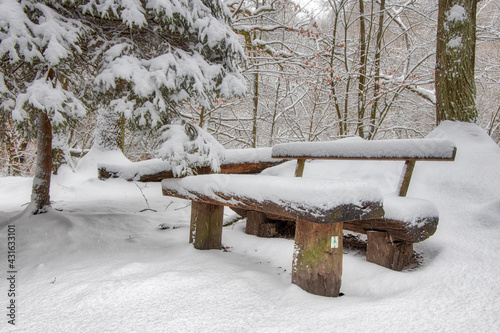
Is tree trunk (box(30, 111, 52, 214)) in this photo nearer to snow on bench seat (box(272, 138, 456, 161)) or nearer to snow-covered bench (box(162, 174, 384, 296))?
snow-covered bench (box(162, 174, 384, 296))

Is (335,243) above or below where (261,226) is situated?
above

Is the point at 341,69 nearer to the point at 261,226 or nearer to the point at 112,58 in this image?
the point at 261,226

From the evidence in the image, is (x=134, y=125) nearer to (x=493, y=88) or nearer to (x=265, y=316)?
(x=265, y=316)

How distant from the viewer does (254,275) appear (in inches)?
90.0

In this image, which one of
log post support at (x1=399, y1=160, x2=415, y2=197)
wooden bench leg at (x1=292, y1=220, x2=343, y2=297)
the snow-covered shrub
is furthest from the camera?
the snow-covered shrub

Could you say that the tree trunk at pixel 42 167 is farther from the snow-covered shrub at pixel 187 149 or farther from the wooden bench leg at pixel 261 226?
the wooden bench leg at pixel 261 226

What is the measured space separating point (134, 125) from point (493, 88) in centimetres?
1226

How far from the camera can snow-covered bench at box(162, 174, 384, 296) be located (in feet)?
5.46

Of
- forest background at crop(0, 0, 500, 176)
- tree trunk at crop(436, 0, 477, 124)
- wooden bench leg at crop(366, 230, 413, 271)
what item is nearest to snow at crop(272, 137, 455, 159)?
wooden bench leg at crop(366, 230, 413, 271)

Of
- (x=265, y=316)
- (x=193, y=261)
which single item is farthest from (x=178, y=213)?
(x=265, y=316)

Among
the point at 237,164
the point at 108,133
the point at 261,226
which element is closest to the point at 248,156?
the point at 237,164

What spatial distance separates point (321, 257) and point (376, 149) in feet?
3.44

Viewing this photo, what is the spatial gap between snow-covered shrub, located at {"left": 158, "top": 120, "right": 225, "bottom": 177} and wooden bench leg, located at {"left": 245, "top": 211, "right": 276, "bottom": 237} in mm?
653

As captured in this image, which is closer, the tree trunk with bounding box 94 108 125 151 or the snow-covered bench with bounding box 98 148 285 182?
the snow-covered bench with bounding box 98 148 285 182
